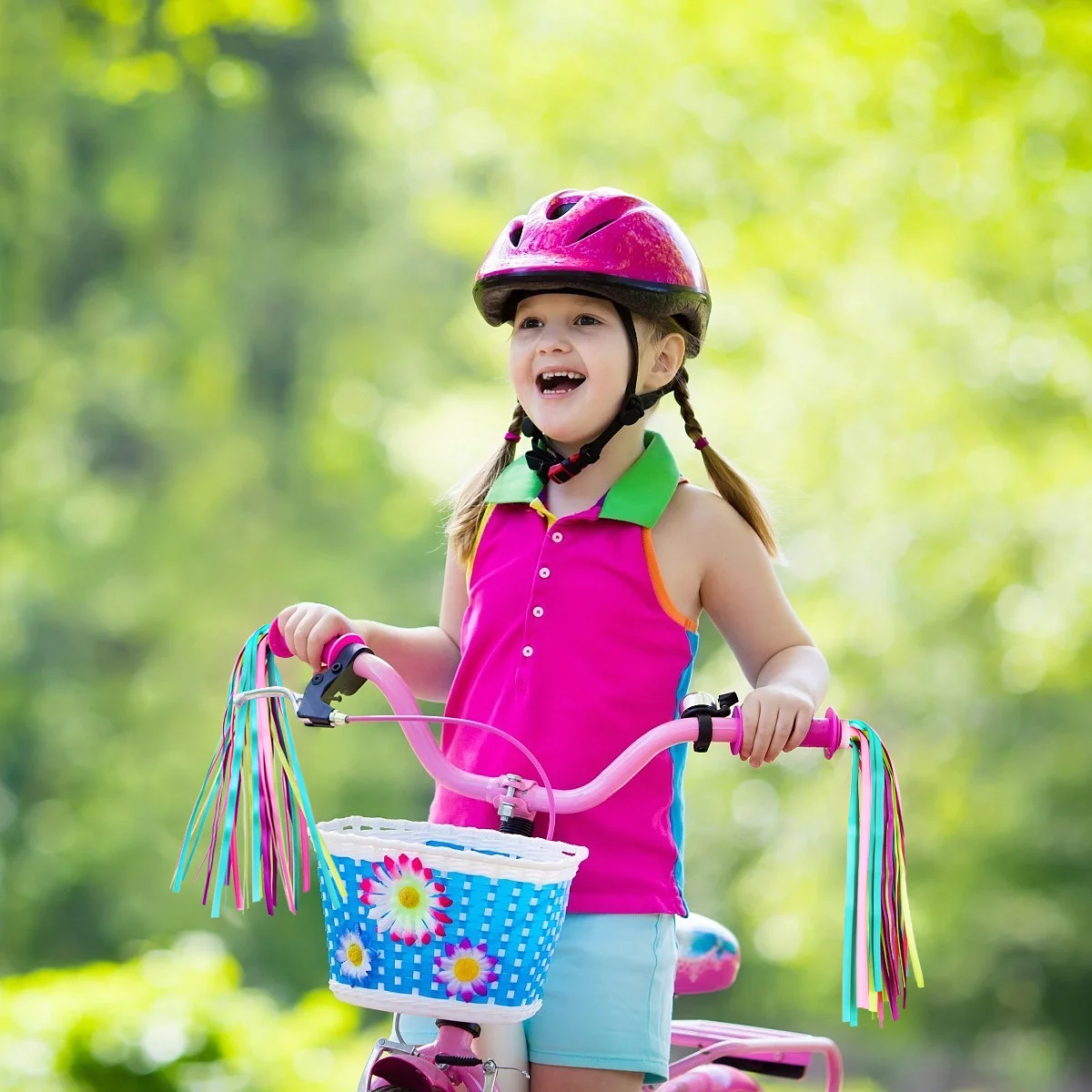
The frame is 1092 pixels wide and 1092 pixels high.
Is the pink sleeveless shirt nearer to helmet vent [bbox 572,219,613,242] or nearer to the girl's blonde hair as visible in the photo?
the girl's blonde hair

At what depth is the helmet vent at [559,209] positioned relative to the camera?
2.98 m

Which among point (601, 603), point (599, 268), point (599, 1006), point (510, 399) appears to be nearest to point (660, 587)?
point (601, 603)

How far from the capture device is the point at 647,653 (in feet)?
9.21

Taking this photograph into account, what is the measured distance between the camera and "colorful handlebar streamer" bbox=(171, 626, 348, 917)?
8.24ft

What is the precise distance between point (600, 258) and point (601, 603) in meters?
0.62

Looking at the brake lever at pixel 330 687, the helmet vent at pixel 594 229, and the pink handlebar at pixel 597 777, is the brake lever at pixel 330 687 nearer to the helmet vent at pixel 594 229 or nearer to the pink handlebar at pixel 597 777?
the pink handlebar at pixel 597 777

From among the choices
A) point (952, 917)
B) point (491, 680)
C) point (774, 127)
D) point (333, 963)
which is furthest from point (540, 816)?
point (952, 917)

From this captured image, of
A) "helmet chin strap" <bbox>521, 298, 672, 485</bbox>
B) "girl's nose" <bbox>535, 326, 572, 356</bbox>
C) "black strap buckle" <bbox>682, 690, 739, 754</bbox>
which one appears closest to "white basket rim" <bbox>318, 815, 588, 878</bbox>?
"black strap buckle" <bbox>682, 690, 739, 754</bbox>

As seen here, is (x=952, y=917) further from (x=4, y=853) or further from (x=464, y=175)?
(x=4, y=853)

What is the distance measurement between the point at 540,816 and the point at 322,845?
54 centimetres

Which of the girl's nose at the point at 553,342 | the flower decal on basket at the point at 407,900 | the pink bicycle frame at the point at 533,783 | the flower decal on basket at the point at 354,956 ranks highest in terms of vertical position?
the girl's nose at the point at 553,342

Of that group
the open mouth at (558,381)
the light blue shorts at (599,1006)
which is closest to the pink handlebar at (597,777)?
the light blue shorts at (599,1006)

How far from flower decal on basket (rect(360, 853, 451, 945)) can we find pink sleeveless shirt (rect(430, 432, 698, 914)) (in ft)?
1.64

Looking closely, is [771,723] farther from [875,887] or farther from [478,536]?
[478,536]
